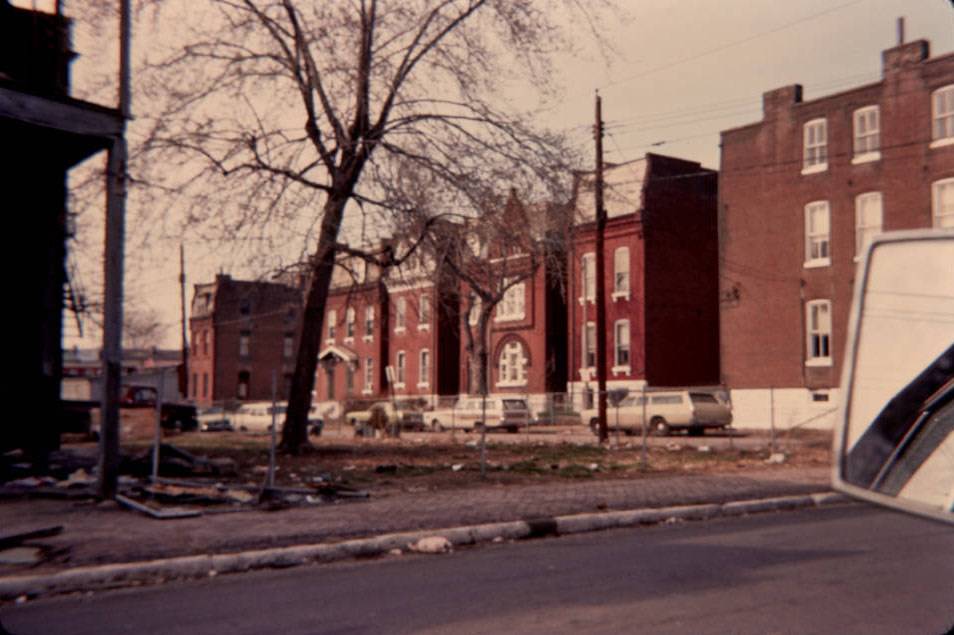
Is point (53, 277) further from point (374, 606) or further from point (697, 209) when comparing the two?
point (697, 209)

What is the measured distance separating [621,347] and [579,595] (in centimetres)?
3764

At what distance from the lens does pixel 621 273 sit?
43469 mm

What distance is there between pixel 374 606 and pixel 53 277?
42.7 ft

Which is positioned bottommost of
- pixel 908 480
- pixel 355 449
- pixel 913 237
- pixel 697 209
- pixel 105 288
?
pixel 355 449

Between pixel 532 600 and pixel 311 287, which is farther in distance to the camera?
pixel 311 287

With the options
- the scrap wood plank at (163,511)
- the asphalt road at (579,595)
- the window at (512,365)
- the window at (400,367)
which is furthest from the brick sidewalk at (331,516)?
the window at (400,367)

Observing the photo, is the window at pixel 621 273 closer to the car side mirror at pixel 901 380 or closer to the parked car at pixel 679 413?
the parked car at pixel 679 413

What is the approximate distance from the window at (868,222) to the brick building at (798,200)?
0.24m

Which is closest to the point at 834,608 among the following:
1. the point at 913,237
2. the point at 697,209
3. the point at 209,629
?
the point at 209,629

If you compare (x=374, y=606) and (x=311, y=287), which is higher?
(x=311, y=287)

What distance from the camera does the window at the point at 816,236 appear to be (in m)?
8.95

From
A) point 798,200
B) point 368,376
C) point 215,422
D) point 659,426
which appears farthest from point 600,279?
point 368,376

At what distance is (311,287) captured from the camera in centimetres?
1867

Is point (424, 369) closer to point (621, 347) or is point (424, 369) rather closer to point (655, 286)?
point (621, 347)
